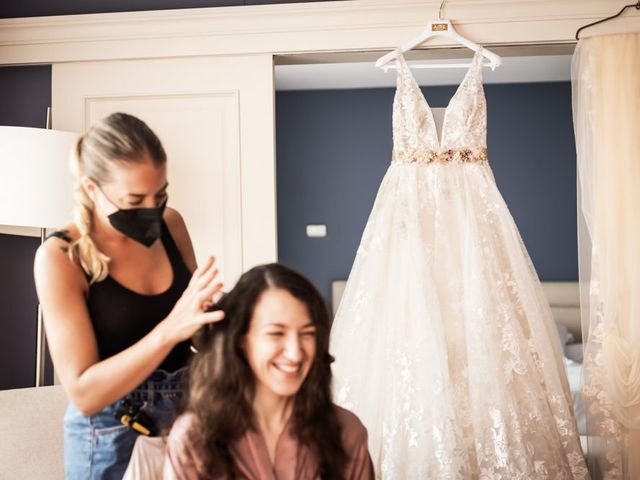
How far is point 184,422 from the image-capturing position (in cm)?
133

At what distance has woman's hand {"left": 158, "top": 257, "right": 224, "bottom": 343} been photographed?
1.15 m

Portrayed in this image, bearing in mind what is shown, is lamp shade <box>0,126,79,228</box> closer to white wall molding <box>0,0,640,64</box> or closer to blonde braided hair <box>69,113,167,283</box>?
white wall molding <box>0,0,640,64</box>

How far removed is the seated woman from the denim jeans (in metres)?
0.08

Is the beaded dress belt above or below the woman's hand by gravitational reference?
above

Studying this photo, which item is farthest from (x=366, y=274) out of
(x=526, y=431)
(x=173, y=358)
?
(x=173, y=358)

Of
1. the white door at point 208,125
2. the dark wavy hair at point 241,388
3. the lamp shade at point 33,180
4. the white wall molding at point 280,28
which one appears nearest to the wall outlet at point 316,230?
the white door at point 208,125

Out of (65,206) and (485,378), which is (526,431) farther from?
(65,206)

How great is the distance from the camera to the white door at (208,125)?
308cm

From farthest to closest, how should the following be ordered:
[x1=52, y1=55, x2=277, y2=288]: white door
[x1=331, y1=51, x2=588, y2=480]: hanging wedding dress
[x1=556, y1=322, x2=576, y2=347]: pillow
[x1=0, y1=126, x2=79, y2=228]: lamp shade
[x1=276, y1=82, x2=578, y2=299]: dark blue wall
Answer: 1. [x1=276, y1=82, x2=578, y2=299]: dark blue wall
2. [x1=556, y1=322, x2=576, y2=347]: pillow
3. [x1=52, y1=55, x2=277, y2=288]: white door
4. [x1=0, y1=126, x2=79, y2=228]: lamp shade
5. [x1=331, y1=51, x2=588, y2=480]: hanging wedding dress

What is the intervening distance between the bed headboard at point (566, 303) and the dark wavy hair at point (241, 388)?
4.40 m

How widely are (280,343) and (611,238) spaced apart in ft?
6.86

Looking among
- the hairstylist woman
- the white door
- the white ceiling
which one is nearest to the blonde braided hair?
the hairstylist woman

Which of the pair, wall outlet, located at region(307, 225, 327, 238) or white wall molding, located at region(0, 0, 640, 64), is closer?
white wall molding, located at region(0, 0, 640, 64)

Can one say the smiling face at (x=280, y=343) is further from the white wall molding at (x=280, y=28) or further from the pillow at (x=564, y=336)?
the pillow at (x=564, y=336)
